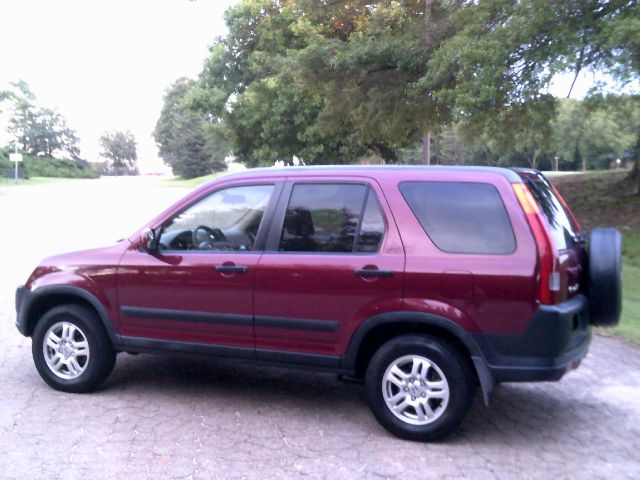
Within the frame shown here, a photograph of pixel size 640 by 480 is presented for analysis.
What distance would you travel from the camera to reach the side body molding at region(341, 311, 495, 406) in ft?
16.5

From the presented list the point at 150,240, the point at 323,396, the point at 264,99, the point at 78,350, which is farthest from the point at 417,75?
the point at 78,350

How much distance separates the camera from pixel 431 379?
525 centimetres

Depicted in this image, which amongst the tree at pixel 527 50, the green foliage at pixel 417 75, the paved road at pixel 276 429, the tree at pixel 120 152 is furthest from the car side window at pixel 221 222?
the tree at pixel 120 152

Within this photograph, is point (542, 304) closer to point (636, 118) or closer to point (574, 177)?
point (636, 118)

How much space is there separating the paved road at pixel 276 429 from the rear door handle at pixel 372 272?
1.17 metres

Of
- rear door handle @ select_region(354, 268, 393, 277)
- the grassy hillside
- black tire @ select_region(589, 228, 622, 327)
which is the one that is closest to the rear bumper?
black tire @ select_region(589, 228, 622, 327)

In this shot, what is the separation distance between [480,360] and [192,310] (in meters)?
2.23

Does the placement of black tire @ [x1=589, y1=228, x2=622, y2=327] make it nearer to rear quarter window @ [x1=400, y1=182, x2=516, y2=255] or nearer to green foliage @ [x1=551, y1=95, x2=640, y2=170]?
rear quarter window @ [x1=400, y1=182, x2=516, y2=255]

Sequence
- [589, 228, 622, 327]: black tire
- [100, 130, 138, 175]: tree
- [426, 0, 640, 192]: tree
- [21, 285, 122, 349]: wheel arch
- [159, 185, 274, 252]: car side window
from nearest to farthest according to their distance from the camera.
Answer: [589, 228, 622, 327]: black tire < [159, 185, 274, 252]: car side window < [21, 285, 122, 349]: wheel arch < [426, 0, 640, 192]: tree < [100, 130, 138, 175]: tree

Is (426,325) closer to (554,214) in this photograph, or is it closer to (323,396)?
(554,214)

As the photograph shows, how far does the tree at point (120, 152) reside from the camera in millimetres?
119500

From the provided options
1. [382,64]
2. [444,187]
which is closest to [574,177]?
[382,64]

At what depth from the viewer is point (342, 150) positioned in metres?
29.4

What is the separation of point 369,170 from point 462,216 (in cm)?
82
